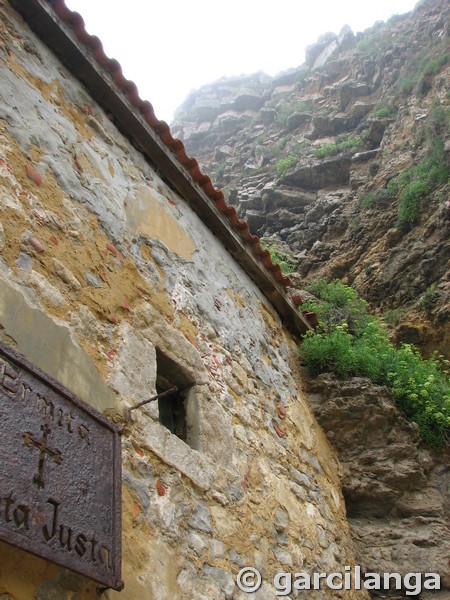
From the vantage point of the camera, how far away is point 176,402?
11.6 ft

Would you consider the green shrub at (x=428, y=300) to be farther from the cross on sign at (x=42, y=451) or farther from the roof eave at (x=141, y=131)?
the cross on sign at (x=42, y=451)

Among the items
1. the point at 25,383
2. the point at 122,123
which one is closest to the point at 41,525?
the point at 25,383

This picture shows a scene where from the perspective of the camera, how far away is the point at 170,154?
15.5 ft

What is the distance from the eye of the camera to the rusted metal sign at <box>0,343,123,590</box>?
71.1 inches

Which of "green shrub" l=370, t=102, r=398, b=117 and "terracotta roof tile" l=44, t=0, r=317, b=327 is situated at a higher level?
"green shrub" l=370, t=102, r=398, b=117

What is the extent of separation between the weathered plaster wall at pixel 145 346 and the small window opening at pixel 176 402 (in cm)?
6

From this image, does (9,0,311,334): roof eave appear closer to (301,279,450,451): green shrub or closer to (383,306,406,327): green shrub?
(301,279,450,451): green shrub

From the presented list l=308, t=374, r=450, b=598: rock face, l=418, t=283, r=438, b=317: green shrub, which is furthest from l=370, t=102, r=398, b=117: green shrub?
l=308, t=374, r=450, b=598: rock face

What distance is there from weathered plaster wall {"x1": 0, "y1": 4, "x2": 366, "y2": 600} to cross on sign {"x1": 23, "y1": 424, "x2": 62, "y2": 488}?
0.77 feet

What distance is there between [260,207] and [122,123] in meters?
11.3

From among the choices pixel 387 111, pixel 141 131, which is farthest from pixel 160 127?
pixel 387 111

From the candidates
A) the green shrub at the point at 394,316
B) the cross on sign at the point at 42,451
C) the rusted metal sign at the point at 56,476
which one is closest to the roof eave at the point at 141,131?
the rusted metal sign at the point at 56,476

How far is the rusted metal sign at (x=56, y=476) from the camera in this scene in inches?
71.1

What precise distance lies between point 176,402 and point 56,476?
1.58 m
